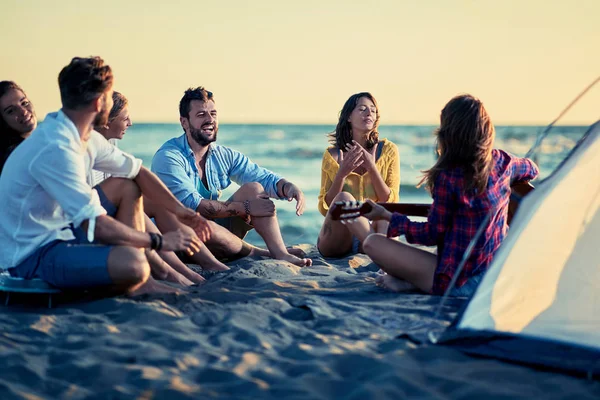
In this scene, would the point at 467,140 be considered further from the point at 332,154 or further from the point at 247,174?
the point at 247,174

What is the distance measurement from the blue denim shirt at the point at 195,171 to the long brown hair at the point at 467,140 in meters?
2.05

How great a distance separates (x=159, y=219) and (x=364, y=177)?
5.62ft

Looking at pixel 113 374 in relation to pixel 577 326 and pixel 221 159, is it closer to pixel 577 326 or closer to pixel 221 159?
pixel 577 326

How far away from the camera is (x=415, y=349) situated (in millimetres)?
3314

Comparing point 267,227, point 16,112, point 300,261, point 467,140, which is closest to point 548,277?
point 467,140

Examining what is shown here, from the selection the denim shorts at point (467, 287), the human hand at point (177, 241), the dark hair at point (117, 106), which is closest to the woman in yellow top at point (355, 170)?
the dark hair at point (117, 106)

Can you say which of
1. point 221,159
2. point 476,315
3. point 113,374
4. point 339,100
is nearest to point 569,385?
point 476,315

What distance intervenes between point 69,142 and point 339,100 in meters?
19.8

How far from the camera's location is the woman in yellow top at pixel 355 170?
226 inches

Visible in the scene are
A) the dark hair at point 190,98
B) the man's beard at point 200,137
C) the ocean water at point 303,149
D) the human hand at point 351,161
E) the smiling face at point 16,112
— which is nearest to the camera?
the smiling face at point 16,112

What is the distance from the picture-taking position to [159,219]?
491 centimetres

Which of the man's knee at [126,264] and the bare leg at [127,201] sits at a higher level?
the bare leg at [127,201]

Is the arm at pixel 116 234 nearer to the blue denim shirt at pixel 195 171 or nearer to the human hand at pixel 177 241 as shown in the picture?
the human hand at pixel 177 241

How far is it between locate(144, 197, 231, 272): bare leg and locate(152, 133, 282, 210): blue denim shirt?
1.19ft
